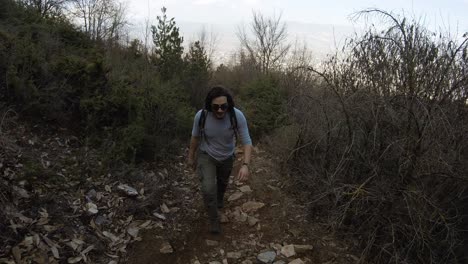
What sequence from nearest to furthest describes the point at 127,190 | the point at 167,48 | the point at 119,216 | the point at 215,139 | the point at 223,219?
1. the point at 215,139
2. the point at 119,216
3. the point at 223,219
4. the point at 127,190
5. the point at 167,48

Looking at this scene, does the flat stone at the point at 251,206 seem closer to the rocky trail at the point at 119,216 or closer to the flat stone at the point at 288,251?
the rocky trail at the point at 119,216

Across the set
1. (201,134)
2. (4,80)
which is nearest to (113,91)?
(4,80)

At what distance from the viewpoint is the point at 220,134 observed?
403 cm

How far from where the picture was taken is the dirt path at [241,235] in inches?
156

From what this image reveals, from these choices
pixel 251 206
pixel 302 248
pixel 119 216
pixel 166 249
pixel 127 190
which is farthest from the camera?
pixel 251 206

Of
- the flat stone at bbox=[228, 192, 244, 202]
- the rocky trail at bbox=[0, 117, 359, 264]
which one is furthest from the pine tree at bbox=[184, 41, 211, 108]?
the flat stone at bbox=[228, 192, 244, 202]

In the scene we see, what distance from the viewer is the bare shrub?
3.93 m

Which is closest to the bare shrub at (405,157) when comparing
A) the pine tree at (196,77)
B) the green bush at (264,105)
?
the green bush at (264,105)

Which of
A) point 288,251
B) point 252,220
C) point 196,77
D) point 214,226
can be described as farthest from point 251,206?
point 196,77

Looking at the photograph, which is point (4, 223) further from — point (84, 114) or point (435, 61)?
point (435, 61)

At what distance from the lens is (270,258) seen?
158 inches

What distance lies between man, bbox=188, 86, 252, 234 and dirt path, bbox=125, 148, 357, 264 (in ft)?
0.93

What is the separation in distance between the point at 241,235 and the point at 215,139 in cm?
119

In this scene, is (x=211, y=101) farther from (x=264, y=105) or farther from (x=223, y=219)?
(x=264, y=105)
